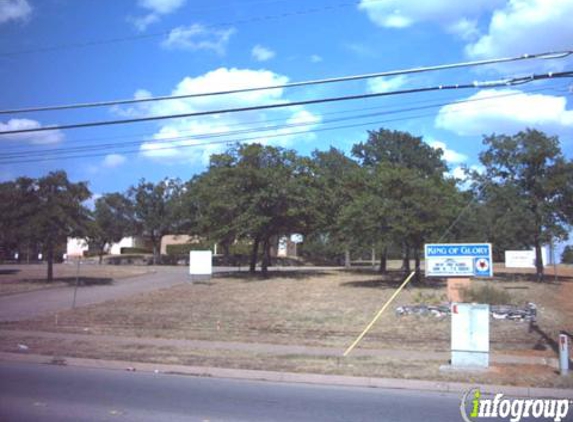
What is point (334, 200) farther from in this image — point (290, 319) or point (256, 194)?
point (290, 319)

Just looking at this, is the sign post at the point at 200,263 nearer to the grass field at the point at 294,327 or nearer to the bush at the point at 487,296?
the grass field at the point at 294,327

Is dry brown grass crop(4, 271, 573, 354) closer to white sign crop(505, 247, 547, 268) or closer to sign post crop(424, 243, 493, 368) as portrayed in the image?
sign post crop(424, 243, 493, 368)

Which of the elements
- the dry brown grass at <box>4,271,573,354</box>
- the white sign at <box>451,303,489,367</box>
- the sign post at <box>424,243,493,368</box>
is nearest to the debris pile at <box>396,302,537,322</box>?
the dry brown grass at <box>4,271,573,354</box>

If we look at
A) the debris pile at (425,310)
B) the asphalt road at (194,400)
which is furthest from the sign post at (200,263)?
the asphalt road at (194,400)

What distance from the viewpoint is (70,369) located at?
1331 centimetres

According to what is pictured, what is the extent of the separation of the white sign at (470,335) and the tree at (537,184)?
26.4m

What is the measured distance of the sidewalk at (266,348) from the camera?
46.0 feet

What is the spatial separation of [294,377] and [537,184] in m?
31.0

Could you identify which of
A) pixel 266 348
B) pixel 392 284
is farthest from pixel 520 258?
pixel 266 348

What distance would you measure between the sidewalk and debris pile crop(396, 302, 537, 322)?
6213 mm

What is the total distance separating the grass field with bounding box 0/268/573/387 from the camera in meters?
13.4

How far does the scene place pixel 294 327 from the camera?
19406 millimetres

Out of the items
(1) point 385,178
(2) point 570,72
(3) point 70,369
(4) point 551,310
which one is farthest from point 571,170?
(3) point 70,369

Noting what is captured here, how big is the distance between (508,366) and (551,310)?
11.4 metres
